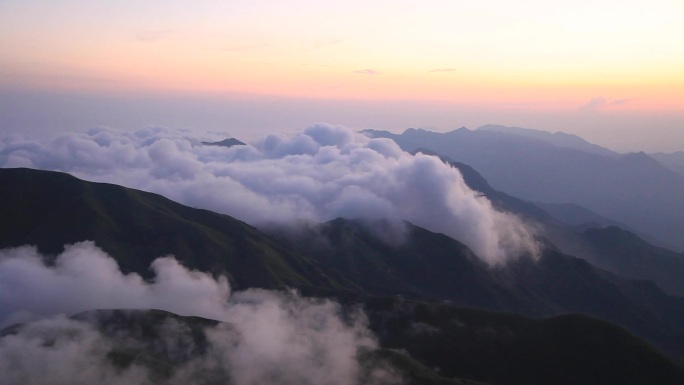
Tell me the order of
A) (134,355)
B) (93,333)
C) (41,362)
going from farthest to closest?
(93,333)
(134,355)
(41,362)

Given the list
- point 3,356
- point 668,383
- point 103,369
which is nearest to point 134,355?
point 103,369

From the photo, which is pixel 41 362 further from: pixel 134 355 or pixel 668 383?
pixel 668 383

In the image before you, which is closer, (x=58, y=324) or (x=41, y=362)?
(x=41, y=362)

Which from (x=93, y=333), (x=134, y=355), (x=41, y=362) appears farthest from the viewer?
(x=93, y=333)

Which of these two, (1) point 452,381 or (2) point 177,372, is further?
(1) point 452,381

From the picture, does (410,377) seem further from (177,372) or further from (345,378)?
(177,372)

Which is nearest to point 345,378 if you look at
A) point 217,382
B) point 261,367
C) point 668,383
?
point 261,367

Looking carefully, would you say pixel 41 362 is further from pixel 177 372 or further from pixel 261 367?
pixel 261 367

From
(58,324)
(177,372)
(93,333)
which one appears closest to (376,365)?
(177,372)
